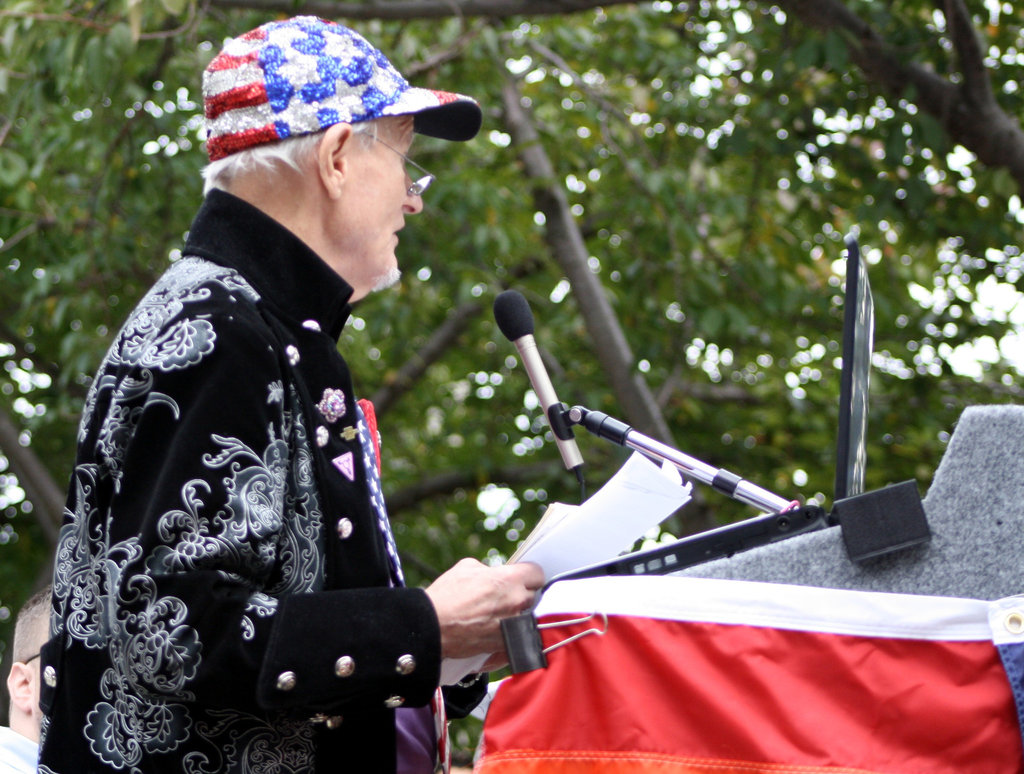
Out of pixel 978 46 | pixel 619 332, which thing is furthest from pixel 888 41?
pixel 619 332

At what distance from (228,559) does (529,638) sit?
0.36 meters

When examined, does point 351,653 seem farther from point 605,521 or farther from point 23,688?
point 23,688

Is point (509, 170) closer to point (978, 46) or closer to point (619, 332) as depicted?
point (619, 332)

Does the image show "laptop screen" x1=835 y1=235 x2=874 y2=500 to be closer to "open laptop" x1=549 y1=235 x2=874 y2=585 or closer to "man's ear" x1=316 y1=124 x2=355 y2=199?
"open laptop" x1=549 y1=235 x2=874 y2=585

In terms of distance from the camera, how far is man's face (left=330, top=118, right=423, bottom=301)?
1.91 metres

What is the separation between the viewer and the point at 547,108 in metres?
6.34

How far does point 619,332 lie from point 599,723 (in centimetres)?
411

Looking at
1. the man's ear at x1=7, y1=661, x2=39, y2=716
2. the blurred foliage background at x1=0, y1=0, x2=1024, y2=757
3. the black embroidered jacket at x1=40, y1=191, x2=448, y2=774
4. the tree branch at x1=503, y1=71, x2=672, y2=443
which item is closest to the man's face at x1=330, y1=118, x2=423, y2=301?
the black embroidered jacket at x1=40, y1=191, x2=448, y2=774

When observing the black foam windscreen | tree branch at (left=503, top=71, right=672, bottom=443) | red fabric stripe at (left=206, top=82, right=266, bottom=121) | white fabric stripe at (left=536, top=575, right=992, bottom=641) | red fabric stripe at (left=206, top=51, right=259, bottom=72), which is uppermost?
red fabric stripe at (left=206, top=51, right=259, bottom=72)

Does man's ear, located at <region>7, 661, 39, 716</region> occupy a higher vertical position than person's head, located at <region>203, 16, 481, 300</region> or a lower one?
lower

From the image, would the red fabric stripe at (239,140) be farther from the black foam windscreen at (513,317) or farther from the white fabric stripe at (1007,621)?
the white fabric stripe at (1007,621)

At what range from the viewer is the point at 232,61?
1.91 metres

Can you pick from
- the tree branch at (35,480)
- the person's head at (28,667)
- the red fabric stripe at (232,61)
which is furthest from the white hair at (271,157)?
the tree branch at (35,480)

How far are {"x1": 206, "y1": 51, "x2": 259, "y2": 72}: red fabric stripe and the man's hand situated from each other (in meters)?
0.78
